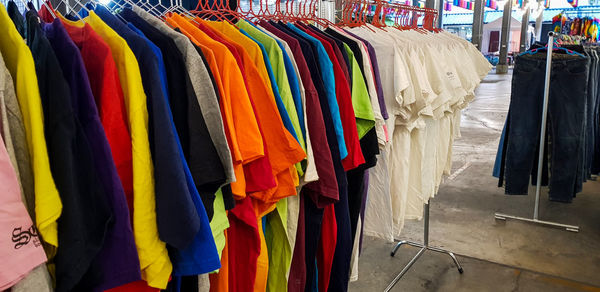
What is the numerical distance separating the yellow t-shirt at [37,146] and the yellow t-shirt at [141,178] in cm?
19

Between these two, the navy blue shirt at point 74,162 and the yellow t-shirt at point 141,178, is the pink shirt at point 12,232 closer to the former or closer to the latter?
the navy blue shirt at point 74,162

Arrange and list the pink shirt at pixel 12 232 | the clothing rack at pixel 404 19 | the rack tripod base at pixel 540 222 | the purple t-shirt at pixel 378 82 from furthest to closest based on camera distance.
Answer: the rack tripod base at pixel 540 222 < the clothing rack at pixel 404 19 < the purple t-shirt at pixel 378 82 < the pink shirt at pixel 12 232

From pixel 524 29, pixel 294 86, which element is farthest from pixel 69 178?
pixel 524 29

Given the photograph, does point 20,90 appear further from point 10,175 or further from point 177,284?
point 177,284

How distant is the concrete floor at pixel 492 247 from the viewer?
315cm

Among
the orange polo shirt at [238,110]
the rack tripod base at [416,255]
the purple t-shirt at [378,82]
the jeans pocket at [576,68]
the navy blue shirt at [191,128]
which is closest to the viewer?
the navy blue shirt at [191,128]

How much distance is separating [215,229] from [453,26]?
1175 inches

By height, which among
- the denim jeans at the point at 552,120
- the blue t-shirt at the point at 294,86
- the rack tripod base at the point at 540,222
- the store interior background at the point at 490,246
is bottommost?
the store interior background at the point at 490,246

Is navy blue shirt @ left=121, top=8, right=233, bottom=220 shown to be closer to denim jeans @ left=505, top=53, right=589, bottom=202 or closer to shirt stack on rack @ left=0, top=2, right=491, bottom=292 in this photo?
shirt stack on rack @ left=0, top=2, right=491, bottom=292

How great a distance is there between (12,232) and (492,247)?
3526 mm

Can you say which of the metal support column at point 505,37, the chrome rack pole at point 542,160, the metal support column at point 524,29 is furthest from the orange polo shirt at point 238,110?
the metal support column at point 524,29

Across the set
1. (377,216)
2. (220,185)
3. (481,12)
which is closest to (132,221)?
(220,185)

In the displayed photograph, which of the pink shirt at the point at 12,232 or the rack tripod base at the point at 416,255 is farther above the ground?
the pink shirt at the point at 12,232

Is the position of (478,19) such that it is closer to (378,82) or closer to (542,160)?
(542,160)
